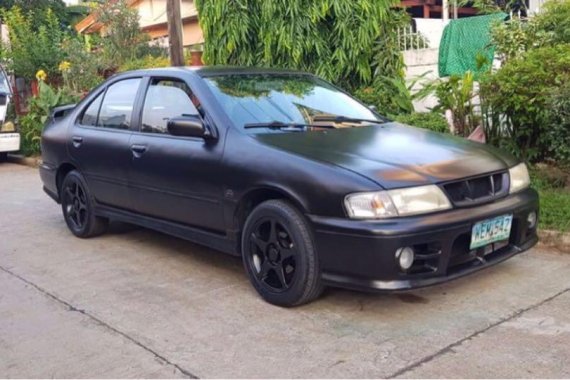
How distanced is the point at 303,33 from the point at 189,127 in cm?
450

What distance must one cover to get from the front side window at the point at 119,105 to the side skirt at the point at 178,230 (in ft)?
2.38

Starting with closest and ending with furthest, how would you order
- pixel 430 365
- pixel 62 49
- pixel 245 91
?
pixel 430 365 < pixel 245 91 < pixel 62 49

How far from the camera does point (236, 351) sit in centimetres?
336

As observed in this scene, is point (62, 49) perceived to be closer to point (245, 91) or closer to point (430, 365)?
point (245, 91)

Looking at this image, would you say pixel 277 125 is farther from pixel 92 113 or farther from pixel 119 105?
pixel 92 113

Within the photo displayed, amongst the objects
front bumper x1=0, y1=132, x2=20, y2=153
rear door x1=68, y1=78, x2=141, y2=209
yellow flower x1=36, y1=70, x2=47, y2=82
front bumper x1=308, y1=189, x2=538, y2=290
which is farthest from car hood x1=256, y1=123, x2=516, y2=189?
yellow flower x1=36, y1=70, x2=47, y2=82

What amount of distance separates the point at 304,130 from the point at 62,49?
398 inches

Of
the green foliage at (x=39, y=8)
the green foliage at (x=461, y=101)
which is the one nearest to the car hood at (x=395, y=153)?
the green foliage at (x=461, y=101)

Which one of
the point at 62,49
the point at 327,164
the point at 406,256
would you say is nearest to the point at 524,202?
the point at 406,256

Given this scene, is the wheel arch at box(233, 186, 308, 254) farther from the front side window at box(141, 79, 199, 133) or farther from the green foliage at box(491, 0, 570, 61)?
the green foliage at box(491, 0, 570, 61)

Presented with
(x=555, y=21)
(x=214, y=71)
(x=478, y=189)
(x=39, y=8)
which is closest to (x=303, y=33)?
(x=555, y=21)

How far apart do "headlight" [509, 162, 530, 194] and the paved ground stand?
65cm

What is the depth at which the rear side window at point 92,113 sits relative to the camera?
18.5ft

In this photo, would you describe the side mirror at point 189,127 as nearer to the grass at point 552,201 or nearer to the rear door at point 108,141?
the rear door at point 108,141
